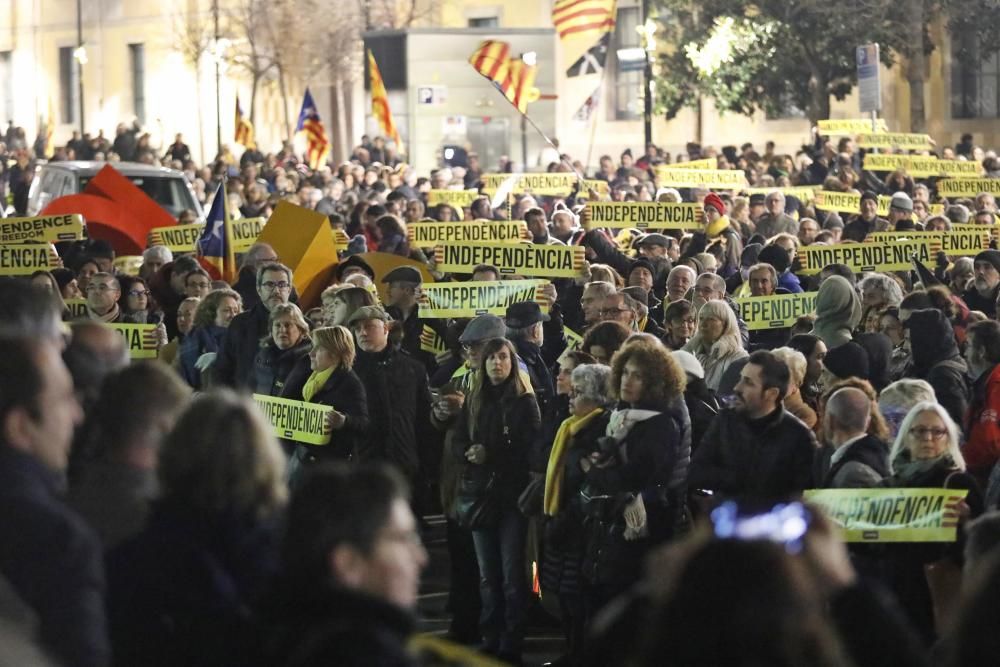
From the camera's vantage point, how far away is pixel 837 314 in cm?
1095

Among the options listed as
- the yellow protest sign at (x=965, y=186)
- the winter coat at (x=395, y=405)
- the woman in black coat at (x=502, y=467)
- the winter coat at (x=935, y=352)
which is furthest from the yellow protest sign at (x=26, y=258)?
the yellow protest sign at (x=965, y=186)

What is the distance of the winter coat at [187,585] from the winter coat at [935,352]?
223 inches

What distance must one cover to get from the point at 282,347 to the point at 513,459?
5.51 feet

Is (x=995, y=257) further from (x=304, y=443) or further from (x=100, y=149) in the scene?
(x=100, y=149)

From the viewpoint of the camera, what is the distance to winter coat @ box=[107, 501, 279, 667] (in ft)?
14.3

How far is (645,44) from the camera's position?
1481 inches

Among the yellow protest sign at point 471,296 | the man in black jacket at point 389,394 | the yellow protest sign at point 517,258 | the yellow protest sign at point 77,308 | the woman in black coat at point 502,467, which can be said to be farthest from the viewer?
the yellow protest sign at point 517,258

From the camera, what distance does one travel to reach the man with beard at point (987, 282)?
13211 millimetres

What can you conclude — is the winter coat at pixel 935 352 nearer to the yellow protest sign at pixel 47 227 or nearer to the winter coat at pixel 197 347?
the winter coat at pixel 197 347

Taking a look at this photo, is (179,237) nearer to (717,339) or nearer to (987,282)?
(987,282)

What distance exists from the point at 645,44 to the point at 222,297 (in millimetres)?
26739

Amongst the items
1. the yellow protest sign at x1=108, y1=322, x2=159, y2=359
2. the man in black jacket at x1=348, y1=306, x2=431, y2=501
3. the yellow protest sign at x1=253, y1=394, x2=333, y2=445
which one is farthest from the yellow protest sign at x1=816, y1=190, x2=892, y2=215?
the yellow protest sign at x1=253, y1=394, x2=333, y2=445

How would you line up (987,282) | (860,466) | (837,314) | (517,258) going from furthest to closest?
(517,258)
(987,282)
(837,314)
(860,466)

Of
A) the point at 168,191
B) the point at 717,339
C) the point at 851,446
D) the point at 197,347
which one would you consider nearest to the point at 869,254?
the point at 717,339
